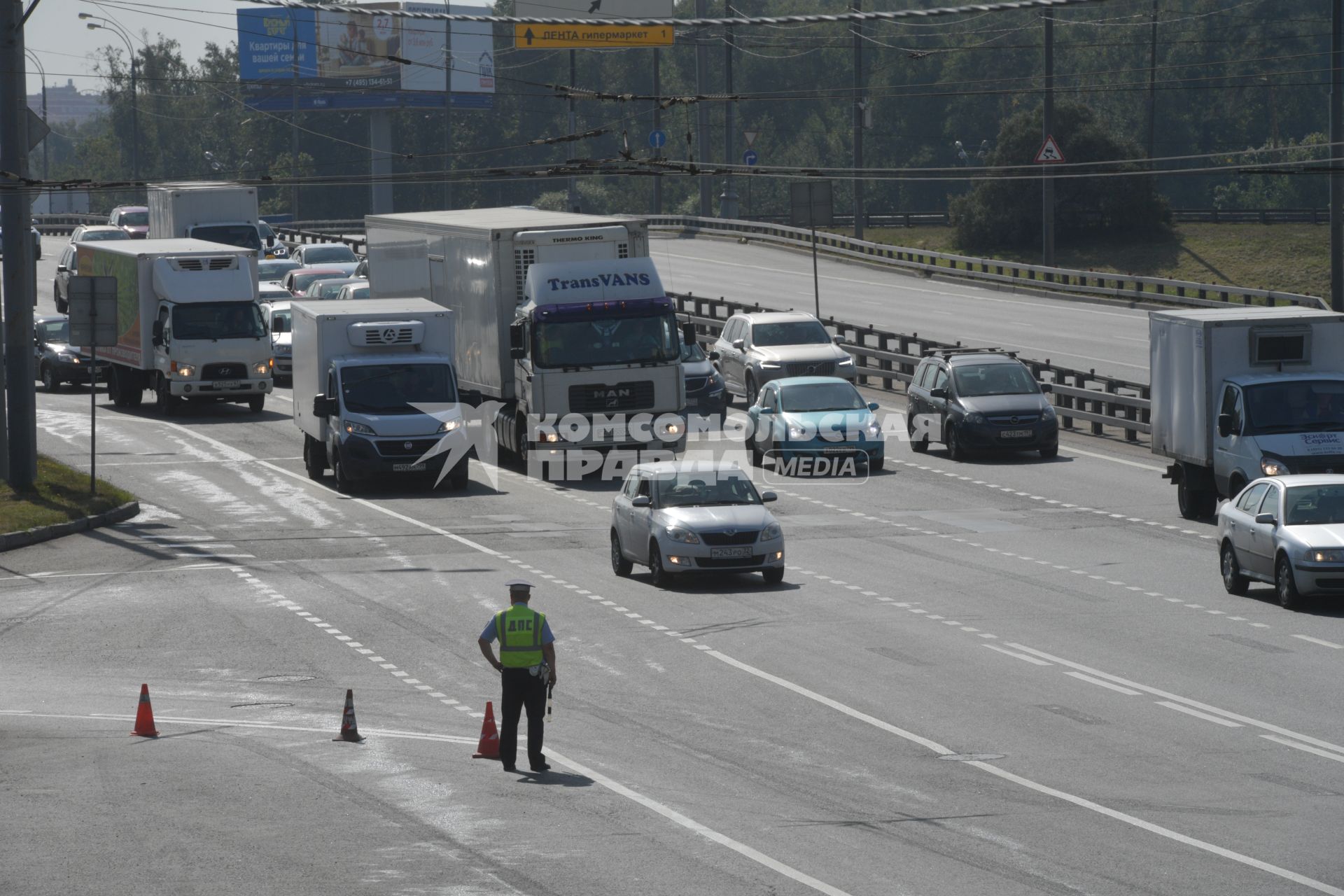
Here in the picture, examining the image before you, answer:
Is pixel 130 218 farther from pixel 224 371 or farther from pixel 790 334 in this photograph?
pixel 790 334

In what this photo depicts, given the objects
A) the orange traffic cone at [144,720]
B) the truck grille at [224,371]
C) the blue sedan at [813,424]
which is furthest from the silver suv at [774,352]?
the orange traffic cone at [144,720]

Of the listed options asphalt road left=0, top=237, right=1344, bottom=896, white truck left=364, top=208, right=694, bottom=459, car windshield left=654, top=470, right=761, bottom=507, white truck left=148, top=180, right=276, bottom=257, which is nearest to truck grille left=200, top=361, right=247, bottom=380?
white truck left=364, top=208, right=694, bottom=459

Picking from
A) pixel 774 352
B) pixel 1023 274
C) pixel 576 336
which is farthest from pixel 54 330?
pixel 1023 274

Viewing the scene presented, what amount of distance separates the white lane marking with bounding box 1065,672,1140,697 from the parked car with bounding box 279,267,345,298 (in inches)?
1504

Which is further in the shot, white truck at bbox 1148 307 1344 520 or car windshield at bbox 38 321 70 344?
car windshield at bbox 38 321 70 344

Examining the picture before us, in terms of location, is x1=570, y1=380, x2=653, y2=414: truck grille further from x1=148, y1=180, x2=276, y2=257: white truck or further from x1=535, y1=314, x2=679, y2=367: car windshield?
x1=148, y1=180, x2=276, y2=257: white truck

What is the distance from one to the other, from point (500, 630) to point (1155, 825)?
4.65 meters

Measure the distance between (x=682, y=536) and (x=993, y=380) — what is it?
1330 centimetres

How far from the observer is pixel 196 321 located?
40.6m

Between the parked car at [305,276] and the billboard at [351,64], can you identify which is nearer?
the parked car at [305,276]

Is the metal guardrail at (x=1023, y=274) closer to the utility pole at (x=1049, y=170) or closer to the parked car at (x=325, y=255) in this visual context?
the utility pole at (x=1049, y=170)

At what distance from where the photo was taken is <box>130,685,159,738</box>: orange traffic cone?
15.4 metres

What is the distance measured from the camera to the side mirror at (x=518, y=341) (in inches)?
1273

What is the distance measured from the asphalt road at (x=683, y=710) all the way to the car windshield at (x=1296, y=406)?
1.86 metres
